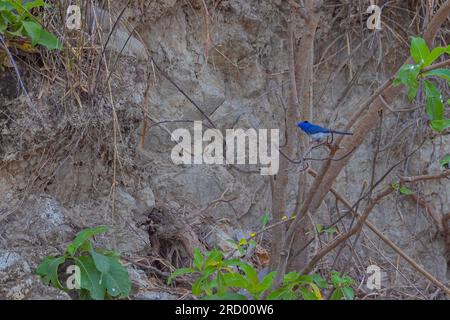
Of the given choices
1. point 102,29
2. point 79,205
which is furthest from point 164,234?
point 102,29

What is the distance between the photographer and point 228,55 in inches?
150

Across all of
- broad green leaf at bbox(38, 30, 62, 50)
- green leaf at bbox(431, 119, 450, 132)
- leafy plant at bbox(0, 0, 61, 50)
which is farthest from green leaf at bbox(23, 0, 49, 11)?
→ green leaf at bbox(431, 119, 450, 132)

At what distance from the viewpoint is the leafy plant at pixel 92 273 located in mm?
2482

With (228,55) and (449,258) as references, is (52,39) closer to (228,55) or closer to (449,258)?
(228,55)

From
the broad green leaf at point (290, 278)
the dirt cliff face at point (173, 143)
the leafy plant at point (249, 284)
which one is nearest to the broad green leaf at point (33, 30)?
the dirt cliff face at point (173, 143)

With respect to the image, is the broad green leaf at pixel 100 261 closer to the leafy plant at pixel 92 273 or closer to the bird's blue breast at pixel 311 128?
the leafy plant at pixel 92 273

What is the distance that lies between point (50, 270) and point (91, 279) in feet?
0.49

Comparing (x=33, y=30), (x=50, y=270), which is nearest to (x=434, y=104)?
(x=50, y=270)

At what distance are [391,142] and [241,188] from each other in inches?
36.9

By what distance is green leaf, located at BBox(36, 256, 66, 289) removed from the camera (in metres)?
2.48

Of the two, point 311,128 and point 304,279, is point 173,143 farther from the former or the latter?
point 304,279

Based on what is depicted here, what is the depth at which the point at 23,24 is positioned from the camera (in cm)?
274

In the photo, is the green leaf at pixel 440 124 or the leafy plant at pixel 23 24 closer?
the green leaf at pixel 440 124

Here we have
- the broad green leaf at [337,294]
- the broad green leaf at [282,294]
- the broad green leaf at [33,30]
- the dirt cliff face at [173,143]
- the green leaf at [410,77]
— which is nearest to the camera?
the green leaf at [410,77]
